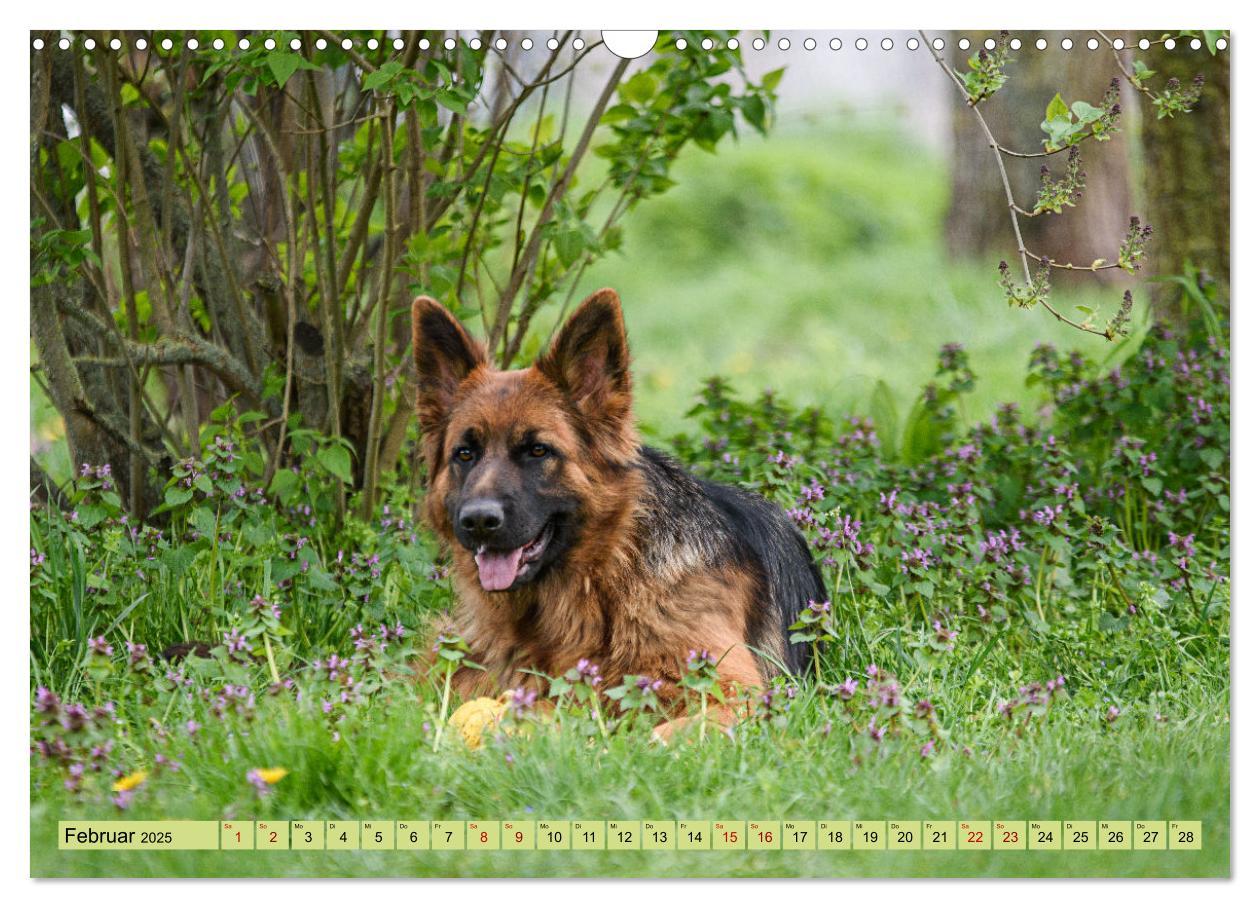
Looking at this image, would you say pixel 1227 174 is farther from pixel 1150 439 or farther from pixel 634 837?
pixel 634 837

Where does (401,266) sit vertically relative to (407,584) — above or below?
above

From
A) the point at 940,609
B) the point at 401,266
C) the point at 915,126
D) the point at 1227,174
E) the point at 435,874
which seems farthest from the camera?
the point at 915,126

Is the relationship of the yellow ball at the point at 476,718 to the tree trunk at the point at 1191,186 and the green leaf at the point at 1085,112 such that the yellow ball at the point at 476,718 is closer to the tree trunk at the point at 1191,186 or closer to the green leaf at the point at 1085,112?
the green leaf at the point at 1085,112

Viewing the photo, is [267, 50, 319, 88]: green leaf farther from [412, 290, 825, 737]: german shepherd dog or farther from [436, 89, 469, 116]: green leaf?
[412, 290, 825, 737]: german shepherd dog

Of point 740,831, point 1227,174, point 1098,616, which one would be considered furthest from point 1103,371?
point 740,831

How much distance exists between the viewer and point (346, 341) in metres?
5.99

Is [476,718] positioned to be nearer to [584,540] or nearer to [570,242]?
[584,540]

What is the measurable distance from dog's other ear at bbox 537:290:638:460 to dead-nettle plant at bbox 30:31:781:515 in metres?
0.62

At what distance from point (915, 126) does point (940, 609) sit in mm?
13839

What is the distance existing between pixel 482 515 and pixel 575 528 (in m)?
0.40

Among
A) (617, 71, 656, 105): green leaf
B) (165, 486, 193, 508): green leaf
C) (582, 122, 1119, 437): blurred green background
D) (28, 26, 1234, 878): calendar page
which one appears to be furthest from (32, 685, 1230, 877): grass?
(582, 122, 1119, 437): blurred green background

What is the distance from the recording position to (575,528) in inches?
186

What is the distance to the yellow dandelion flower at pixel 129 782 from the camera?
11.9 feet

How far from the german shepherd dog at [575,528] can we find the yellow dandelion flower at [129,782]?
1272 mm
